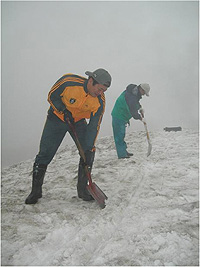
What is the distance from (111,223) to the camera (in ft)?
7.76

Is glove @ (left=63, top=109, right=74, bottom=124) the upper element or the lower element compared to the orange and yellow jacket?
lower

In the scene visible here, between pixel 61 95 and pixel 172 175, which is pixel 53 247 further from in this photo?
pixel 172 175

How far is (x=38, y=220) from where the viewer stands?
8.13 ft

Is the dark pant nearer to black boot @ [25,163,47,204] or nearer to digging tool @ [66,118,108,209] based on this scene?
black boot @ [25,163,47,204]

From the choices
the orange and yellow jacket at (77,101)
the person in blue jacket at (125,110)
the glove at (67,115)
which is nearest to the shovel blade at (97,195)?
the orange and yellow jacket at (77,101)

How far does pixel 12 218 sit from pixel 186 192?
2.61 meters

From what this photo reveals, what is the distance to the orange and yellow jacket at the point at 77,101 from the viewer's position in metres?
3.01

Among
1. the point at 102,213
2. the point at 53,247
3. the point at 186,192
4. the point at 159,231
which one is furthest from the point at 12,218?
the point at 186,192

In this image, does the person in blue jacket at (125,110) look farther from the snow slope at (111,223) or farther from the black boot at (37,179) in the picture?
the black boot at (37,179)

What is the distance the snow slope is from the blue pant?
5.09 feet

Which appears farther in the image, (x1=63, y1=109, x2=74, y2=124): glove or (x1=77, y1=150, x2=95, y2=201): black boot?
(x1=77, y1=150, x2=95, y2=201): black boot

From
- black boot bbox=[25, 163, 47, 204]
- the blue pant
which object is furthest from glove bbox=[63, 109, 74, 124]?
the blue pant

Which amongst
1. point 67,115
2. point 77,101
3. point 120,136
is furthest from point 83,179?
point 120,136

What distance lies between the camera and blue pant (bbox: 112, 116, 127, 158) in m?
5.70
